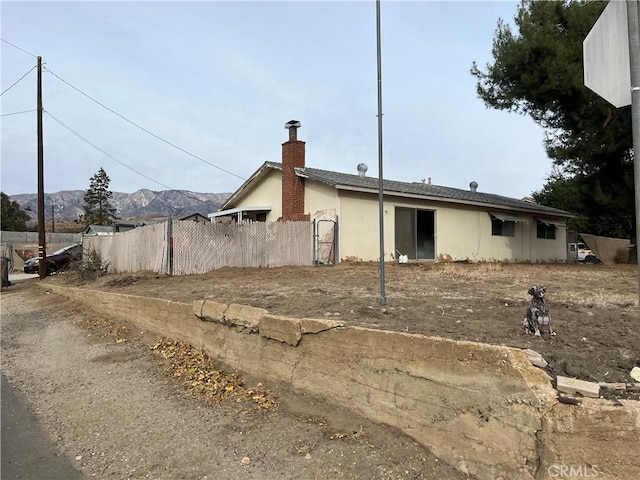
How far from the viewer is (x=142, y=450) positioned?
12.7 ft

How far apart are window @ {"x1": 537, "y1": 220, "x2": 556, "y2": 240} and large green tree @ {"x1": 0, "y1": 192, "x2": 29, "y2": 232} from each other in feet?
229

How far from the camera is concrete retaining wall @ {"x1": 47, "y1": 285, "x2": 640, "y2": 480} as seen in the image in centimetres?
275

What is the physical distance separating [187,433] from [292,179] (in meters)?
13.0

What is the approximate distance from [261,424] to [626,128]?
1517 cm

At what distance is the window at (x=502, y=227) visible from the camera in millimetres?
20125

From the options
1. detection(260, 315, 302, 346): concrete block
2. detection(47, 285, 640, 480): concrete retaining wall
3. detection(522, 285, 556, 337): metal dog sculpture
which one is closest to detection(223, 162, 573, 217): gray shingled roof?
detection(260, 315, 302, 346): concrete block

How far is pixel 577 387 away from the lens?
9.48 ft

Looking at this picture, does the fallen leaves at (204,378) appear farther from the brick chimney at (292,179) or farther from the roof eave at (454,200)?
the brick chimney at (292,179)

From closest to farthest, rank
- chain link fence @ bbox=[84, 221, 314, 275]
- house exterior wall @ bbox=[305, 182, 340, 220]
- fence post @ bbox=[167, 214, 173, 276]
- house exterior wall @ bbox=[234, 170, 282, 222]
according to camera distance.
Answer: fence post @ bbox=[167, 214, 173, 276], chain link fence @ bbox=[84, 221, 314, 275], house exterior wall @ bbox=[305, 182, 340, 220], house exterior wall @ bbox=[234, 170, 282, 222]

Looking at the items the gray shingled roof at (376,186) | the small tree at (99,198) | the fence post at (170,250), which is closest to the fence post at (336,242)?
the gray shingled roof at (376,186)

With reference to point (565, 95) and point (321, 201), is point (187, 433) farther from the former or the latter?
point (565, 95)

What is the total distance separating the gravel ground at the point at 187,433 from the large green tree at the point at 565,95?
1418cm

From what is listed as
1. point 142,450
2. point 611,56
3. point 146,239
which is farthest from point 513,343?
point 146,239

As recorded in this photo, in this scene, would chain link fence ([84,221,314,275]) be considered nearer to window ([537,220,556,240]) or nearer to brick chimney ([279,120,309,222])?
brick chimney ([279,120,309,222])
